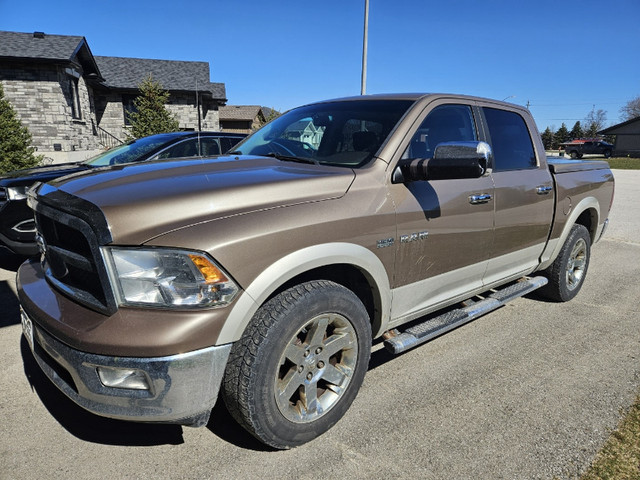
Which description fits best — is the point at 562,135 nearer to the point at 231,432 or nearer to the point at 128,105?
the point at 128,105

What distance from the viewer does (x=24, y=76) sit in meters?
17.0

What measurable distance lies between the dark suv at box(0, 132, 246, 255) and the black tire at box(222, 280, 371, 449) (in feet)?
7.31

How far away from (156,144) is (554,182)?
5.01 meters

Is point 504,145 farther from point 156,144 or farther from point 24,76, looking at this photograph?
point 24,76

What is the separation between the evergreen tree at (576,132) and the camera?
8725cm

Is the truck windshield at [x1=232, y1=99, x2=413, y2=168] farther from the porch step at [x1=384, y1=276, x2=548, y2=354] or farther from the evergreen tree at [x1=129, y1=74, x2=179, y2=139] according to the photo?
the evergreen tree at [x1=129, y1=74, x2=179, y2=139]

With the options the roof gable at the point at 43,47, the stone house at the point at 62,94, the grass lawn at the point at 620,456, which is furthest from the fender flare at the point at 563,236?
the roof gable at the point at 43,47

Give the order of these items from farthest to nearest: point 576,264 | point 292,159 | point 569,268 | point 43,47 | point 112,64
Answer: point 112,64 < point 43,47 < point 576,264 < point 569,268 < point 292,159

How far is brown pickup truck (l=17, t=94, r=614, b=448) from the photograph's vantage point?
191cm

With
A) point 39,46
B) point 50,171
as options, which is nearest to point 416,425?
point 50,171

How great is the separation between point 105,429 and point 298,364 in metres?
1.23

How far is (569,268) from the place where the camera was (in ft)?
15.4

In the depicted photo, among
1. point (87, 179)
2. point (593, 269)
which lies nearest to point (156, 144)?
point (87, 179)

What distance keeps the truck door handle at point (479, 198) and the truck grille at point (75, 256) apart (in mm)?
2357
